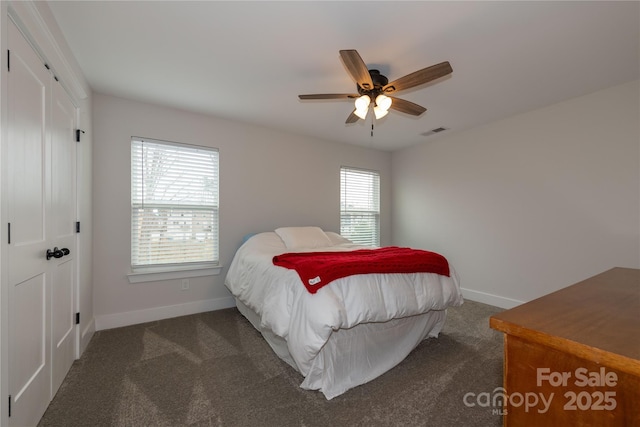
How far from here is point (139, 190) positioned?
9.98 feet

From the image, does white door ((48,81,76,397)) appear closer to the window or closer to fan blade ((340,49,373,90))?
fan blade ((340,49,373,90))

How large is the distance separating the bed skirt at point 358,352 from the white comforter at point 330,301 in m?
0.14

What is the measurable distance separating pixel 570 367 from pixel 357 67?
1.82 meters

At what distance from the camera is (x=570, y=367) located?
64 cm

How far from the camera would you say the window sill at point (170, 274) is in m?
3.00

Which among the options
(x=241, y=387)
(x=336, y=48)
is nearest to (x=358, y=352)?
(x=241, y=387)

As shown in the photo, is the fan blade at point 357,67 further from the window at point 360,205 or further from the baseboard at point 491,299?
the baseboard at point 491,299

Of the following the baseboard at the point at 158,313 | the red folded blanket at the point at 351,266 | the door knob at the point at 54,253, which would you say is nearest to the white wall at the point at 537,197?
the red folded blanket at the point at 351,266

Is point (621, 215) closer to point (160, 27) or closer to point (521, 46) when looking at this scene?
point (521, 46)

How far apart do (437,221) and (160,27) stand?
4162mm

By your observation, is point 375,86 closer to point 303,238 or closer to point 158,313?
point 303,238

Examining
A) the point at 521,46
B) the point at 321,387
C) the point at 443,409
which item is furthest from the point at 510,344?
the point at 521,46

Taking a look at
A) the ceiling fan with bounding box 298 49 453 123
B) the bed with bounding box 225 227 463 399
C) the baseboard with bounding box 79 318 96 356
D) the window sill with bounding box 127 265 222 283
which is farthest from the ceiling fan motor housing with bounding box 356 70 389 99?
the baseboard with bounding box 79 318 96 356

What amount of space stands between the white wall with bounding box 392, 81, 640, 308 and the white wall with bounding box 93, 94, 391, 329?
152cm
